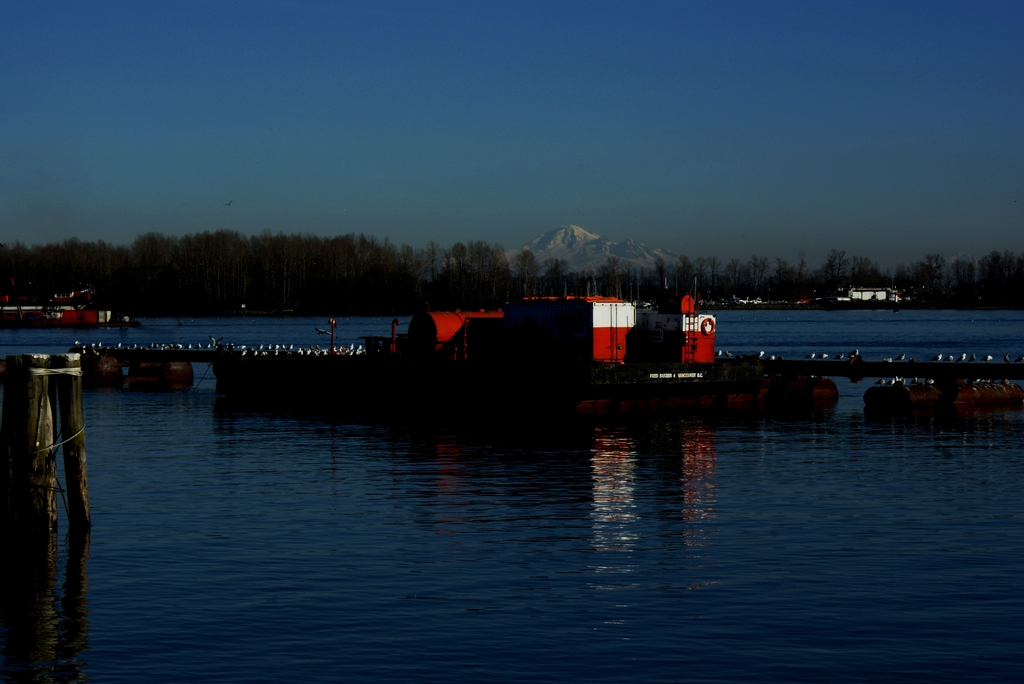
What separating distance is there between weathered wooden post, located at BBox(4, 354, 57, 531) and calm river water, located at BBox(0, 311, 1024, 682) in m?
0.87

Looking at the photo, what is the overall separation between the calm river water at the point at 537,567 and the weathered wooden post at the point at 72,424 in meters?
0.64

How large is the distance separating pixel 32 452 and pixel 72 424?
3.52ft

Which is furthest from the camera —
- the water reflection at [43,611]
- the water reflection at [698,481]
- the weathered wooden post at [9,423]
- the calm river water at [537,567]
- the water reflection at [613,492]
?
the water reflection at [698,481]

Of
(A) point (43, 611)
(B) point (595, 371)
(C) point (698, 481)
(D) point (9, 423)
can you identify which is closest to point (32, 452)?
(D) point (9, 423)

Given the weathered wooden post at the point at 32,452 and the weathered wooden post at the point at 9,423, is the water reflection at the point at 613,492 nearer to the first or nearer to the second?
the weathered wooden post at the point at 32,452

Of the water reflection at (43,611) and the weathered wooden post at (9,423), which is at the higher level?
the weathered wooden post at (9,423)

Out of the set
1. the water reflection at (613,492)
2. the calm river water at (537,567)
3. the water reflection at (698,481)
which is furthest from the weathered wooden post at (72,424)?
the water reflection at (698,481)

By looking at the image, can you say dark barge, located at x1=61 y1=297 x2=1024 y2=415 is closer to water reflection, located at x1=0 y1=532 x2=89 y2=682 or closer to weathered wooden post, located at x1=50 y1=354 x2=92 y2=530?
weathered wooden post, located at x1=50 y1=354 x2=92 y2=530

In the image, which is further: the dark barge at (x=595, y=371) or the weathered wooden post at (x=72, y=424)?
the dark barge at (x=595, y=371)

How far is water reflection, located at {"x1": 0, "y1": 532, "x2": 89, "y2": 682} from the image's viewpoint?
619 inches

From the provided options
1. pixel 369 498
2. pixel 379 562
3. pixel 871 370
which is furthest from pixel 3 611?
pixel 871 370

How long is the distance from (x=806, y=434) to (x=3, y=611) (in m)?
30.5

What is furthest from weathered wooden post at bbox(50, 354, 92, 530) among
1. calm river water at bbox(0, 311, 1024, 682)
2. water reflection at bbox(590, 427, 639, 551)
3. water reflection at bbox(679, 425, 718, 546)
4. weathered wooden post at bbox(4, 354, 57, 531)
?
water reflection at bbox(679, 425, 718, 546)

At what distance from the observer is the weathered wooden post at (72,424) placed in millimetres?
22719
